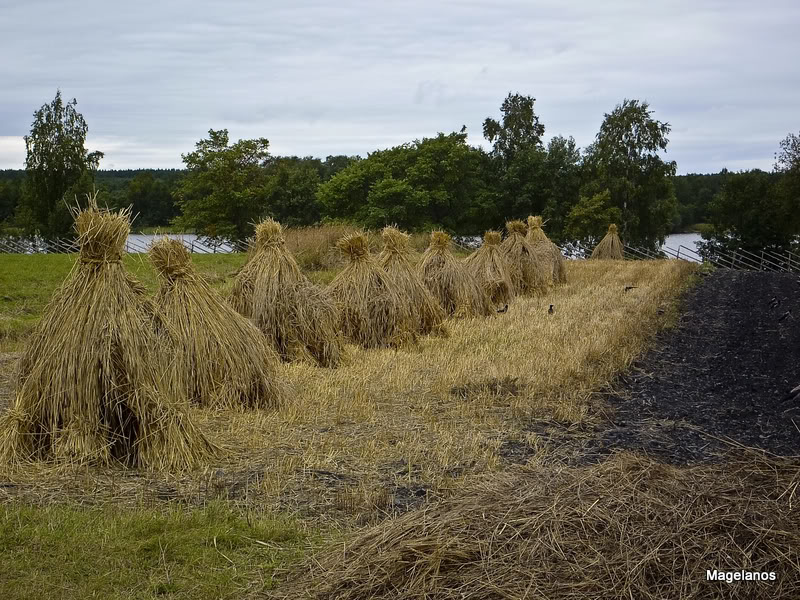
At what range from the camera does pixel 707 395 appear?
34.4 feet

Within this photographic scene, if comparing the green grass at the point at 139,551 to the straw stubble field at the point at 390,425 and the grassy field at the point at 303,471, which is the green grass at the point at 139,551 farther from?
the straw stubble field at the point at 390,425

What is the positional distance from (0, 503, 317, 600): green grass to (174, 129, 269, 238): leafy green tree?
165ft

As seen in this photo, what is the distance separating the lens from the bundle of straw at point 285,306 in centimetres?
1234

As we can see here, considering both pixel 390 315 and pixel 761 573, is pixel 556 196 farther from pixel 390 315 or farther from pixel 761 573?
pixel 761 573

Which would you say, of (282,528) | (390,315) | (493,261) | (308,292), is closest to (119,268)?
(282,528)

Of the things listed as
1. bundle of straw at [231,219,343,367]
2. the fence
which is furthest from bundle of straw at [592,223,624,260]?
bundle of straw at [231,219,343,367]

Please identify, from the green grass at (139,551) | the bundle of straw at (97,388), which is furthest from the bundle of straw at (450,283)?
the green grass at (139,551)

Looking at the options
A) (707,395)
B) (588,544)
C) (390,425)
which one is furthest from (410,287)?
(588,544)

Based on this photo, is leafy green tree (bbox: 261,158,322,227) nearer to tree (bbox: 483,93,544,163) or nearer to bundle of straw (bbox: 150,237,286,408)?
tree (bbox: 483,93,544,163)

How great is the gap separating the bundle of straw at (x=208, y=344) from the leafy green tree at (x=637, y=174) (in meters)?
49.8

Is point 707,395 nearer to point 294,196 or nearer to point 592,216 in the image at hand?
point 592,216

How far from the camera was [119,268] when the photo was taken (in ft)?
25.8

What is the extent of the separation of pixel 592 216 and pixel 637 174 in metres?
6.33

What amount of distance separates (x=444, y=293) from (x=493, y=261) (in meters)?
3.46
